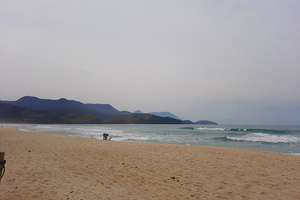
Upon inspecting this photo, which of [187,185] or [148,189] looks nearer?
[148,189]

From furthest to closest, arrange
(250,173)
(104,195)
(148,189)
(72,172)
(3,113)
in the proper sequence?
(3,113) < (250,173) < (72,172) < (148,189) < (104,195)

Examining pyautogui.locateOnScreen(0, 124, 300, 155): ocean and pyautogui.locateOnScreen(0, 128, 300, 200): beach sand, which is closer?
pyautogui.locateOnScreen(0, 128, 300, 200): beach sand

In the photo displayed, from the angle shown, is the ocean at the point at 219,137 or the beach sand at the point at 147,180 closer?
the beach sand at the point at 147,180

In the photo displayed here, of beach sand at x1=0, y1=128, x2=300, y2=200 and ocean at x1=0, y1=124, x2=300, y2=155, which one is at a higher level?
beach sand at x1=0, y1=128, x2=300, y2=200

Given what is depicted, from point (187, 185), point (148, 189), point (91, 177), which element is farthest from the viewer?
point (91, 177)

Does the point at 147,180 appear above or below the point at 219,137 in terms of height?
above

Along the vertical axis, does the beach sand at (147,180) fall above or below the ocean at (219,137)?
above

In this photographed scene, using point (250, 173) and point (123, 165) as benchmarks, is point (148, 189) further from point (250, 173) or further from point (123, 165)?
point (250, 173)

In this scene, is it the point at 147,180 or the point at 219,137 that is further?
the point at 219,137

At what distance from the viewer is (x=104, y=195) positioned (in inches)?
167

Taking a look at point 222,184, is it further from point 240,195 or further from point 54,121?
point 54,121

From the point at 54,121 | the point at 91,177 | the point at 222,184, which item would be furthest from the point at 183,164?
the point at 54,121

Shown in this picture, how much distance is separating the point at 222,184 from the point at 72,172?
4.99 meters

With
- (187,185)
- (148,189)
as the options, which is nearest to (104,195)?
(148,189)
